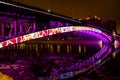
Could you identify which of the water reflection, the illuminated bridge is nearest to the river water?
the water reflection

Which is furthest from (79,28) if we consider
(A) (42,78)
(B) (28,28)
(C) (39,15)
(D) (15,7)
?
(A) (42,78)

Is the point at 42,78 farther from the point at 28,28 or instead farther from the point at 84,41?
the point at 84,41

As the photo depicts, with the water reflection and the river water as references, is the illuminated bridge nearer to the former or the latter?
the water reflection

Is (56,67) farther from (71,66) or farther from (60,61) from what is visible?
(60,61)

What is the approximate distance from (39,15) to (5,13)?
14.2ft

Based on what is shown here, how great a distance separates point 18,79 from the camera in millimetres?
13023

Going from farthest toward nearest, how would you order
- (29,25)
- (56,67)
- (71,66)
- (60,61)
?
1. (29,25)
2. (60,61)
3. (71,66)
4. (56,67)

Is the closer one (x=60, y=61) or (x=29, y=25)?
(x=60, y=61)

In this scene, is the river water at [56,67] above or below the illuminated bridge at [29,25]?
below

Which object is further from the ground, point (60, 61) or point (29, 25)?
point (29, 25)

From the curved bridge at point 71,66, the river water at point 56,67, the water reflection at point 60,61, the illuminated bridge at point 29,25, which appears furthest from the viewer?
the illuminated bridge at point 29,25

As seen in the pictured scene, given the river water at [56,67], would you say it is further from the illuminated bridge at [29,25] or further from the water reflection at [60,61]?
the illuminated bridge at [29,25]

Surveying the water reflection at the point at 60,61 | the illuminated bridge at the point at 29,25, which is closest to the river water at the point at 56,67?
the water reflection at the point at 60,61

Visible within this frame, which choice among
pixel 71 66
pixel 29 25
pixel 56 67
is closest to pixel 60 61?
pixel 71 66
